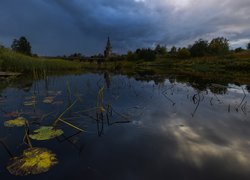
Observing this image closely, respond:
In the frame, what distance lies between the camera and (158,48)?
122875 mm

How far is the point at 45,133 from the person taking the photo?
5891mm

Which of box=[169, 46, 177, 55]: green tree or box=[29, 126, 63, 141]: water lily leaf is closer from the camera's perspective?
box=[29, 126, 63, 141]: water lily leaf

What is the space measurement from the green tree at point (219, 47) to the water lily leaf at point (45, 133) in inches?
3173

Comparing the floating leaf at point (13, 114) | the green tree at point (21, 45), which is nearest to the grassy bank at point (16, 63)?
the floating leaf at point (13, 114)

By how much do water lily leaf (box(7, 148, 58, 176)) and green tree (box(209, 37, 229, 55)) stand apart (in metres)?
81.8

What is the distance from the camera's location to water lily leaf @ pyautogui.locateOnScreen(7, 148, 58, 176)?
4062 mm

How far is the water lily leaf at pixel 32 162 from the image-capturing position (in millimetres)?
4062

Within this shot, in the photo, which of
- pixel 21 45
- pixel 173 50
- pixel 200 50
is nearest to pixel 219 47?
pixel 200 50

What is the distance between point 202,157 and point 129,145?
186 cm

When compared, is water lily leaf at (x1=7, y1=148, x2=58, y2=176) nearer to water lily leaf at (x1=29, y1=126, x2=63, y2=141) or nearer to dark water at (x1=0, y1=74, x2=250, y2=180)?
dark water at (x1=0, y1=74, x2=250, y2=180)

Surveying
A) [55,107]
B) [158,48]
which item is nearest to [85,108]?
[55,107]

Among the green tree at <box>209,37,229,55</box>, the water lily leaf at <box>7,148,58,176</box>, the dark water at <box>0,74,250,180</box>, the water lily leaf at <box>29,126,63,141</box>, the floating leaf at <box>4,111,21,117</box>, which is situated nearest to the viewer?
the water lily leaf at <box>7,148,58,176</box>

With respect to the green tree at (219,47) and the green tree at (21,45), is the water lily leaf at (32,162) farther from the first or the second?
the green tree at (219,47)

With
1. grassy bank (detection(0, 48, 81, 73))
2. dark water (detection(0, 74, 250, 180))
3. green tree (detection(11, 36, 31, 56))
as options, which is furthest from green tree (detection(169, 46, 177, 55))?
dark water (detection(0, 74, 250, 180))
